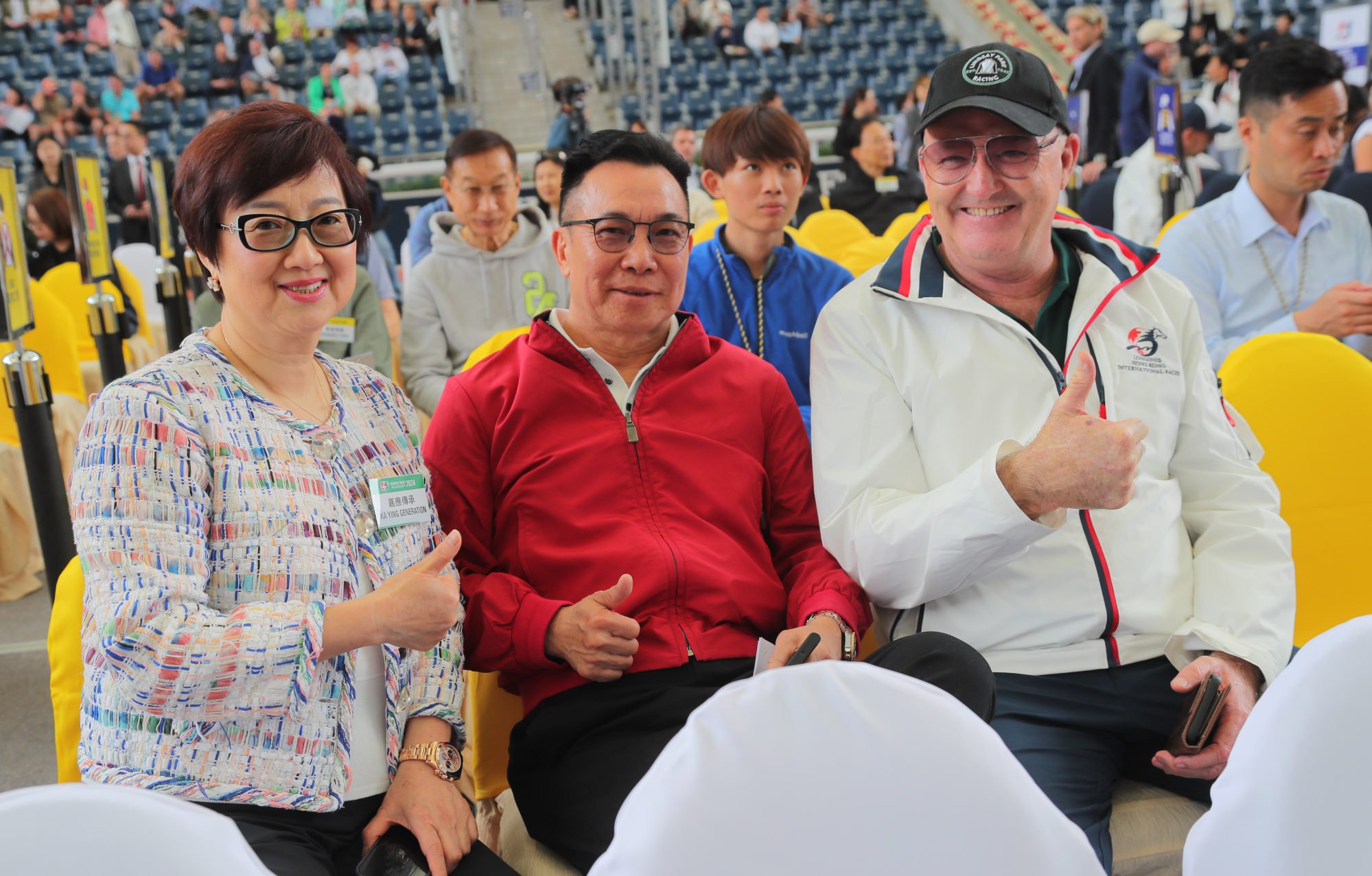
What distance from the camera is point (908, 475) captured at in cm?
161

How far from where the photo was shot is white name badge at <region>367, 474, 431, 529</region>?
4.74 feet

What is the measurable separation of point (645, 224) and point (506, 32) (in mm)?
15047

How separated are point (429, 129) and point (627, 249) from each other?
1243cm

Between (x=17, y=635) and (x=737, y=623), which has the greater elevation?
(x=737, y=623)

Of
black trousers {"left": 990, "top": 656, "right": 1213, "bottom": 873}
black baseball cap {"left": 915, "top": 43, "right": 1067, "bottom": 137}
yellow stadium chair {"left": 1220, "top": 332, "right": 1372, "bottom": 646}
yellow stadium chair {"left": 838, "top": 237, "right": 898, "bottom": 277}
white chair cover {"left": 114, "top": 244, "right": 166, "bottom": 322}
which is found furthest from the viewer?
white chair cover {"left": 114, "top": 244, "right": 166, "bottom": 322}

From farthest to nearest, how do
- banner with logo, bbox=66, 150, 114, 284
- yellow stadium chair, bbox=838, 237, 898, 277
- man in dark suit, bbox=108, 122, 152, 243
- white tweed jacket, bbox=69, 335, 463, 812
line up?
man in dark suit, bbox=108, 122, 152, 243
yellow stadium chair, bbox=838, 237, 898, 277
banner with logo, bbox=66, 150, 114, 284
white tweed jacket, bbox=69, 335, 463, 812

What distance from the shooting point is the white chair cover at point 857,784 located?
77 centimetres

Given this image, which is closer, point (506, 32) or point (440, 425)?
point (440, 425)

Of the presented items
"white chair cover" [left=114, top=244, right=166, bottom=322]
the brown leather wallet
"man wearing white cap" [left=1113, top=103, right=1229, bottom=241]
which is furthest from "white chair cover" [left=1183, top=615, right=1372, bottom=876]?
"white chair cover" [left=114, top=244, right=166, bottom=322]

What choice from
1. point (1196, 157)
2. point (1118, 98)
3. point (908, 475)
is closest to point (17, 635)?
point (908, 475)

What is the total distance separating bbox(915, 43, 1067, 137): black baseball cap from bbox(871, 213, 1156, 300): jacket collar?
19cm

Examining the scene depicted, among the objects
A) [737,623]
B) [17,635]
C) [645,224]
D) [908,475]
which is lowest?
[17,635]

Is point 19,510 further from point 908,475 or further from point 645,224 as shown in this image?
point 908,475

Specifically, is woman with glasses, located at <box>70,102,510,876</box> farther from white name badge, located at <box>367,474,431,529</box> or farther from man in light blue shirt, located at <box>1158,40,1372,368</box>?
man in light blue shirt, located at <box>1158,40,1372,368</box>
